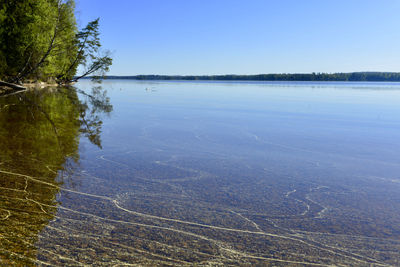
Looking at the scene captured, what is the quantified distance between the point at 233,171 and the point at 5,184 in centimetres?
502

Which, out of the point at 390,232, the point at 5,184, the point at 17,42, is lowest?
the point at 390,232

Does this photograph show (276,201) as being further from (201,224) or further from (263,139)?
(263,139)

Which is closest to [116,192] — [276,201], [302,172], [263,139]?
[276,201]

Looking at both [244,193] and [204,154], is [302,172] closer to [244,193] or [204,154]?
[244,193]

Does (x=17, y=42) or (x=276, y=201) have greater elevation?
(x=17, y=42)

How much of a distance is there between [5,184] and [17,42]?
36.5 metres

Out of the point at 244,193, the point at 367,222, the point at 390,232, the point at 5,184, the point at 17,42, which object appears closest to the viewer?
the point at 390,232

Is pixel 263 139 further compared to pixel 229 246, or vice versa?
pixel 263 139

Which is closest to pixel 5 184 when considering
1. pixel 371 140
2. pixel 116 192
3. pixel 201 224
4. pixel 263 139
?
pixel 116 192

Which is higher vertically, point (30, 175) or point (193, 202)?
point (30, 175)

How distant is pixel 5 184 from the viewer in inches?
226

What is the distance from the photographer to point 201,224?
4.75m

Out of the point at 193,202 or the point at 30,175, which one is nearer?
the point at 193,202

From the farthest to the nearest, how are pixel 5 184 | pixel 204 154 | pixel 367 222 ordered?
pixel 204 154 < pixel 5 184 < pixel 367 222
